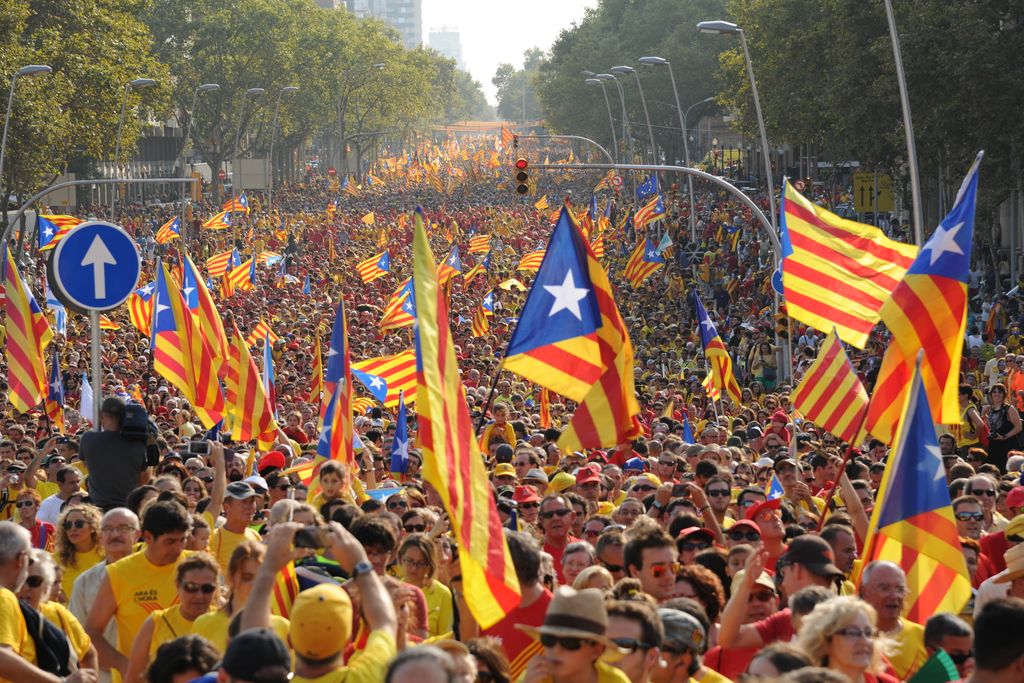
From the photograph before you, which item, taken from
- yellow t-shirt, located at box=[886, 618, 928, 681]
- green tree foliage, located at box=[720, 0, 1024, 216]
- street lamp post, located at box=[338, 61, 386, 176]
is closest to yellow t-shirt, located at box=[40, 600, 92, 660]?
yellow t-shirt, located at box=[886, 618, 928, 681]

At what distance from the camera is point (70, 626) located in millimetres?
6625

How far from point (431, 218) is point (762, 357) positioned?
45400mm

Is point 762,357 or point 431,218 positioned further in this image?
point 431,218

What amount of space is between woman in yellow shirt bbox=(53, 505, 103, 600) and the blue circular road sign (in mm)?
1695

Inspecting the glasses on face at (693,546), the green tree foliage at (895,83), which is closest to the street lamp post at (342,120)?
the green tree foliage at (895,83)

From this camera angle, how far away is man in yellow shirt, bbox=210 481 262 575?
8.34 metres

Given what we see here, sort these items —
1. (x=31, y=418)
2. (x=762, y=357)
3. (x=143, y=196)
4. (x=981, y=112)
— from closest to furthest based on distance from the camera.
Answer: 1. (x=31, y=418)
2. (x=762, y=357)
3. (x=981, y=112)
4. (x=143, y=196)

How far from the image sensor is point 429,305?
20.3 feet

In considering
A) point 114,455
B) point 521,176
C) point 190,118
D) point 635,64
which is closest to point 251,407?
point 114,455

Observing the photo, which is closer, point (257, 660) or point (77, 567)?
point (257, 660)

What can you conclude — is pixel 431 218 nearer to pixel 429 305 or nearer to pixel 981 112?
pixel 981 112

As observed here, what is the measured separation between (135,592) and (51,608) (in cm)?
60

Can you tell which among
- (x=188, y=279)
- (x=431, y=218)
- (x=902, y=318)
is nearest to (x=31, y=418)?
(x=188, y=279)

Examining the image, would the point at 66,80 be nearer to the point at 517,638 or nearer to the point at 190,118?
the point at 190,118
